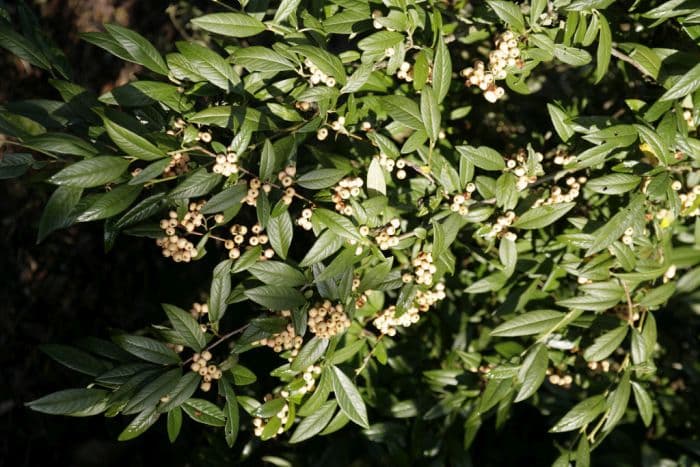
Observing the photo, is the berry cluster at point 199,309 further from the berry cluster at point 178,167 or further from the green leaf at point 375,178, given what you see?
the green leaf at point 375,178

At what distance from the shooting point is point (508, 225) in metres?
1.64

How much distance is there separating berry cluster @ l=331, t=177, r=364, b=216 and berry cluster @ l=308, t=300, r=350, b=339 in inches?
9.0

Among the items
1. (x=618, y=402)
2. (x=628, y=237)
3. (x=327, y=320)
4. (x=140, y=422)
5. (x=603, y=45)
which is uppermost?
(x=603, y=45)

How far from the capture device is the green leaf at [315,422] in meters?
1.75

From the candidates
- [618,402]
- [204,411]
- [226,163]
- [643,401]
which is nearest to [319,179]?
[226,163]

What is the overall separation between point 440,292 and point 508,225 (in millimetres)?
262

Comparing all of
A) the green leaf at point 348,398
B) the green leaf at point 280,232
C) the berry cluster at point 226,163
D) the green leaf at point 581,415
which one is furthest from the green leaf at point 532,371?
the berry cluster at point 226,163

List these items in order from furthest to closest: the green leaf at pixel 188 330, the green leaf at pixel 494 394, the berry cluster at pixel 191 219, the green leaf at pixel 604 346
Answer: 1. the green leaf at pixel 494 394
2. the green leaf at pixel 604 346
3. the green leaf at pixel 188 330
4. the berry cluster at pixel 191 219

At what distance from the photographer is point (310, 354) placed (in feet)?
5.08

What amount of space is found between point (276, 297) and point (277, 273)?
6 centimetres

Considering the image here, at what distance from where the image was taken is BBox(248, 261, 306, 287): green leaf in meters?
1.53

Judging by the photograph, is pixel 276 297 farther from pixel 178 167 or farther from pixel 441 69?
pixel 441 69

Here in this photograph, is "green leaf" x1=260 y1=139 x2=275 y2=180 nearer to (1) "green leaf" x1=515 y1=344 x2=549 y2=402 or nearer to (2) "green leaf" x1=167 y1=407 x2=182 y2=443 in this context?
(2) "green leaf" x1=167 y1=407 x2=182 y2=443

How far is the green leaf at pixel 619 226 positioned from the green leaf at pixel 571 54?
1.17 feet
